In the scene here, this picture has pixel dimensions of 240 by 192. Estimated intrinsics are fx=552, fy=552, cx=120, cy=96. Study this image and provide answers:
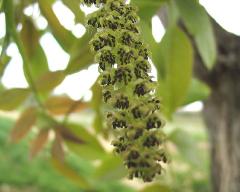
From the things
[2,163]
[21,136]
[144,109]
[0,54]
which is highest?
[2,163]

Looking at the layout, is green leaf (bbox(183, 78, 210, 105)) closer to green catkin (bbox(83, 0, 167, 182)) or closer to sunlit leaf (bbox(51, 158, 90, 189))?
sunlit leaf (bbox(51, 158, 90, 189))

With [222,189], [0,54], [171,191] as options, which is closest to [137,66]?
[0,54]

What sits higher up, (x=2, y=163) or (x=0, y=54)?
(x=2, y=163)

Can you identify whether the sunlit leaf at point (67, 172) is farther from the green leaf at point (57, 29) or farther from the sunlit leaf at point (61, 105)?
the green leaf at point (57, 29)

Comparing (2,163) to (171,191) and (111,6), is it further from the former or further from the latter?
(111,6)

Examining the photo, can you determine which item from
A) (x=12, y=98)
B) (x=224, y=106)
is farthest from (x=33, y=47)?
(x=224, y=106)

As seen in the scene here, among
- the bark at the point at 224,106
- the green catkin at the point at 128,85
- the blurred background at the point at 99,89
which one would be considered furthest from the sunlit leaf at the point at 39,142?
the green catkin at the point at 128,85

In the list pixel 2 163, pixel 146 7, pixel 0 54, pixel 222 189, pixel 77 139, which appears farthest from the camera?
pixel 2 163
